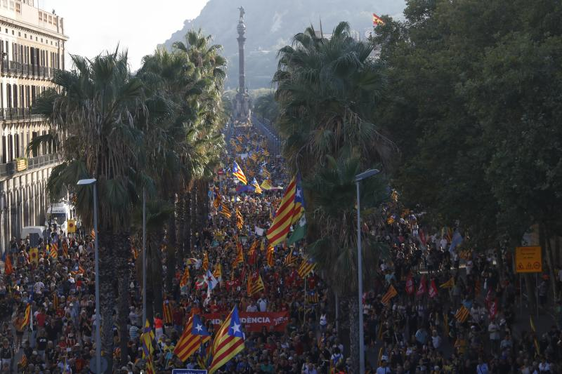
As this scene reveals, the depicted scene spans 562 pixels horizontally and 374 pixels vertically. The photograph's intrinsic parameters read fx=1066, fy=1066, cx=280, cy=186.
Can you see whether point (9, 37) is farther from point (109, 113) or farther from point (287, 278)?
point (109, 113)

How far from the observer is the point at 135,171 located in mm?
27219

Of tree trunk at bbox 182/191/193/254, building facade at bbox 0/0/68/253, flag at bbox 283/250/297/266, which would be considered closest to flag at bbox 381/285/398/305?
flag at bbox 283/250/297/266

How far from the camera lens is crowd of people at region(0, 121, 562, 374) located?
84.3 ft

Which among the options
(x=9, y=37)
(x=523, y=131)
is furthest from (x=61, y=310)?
(x=9, y=37)

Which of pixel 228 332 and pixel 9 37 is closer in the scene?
pixel 228 332

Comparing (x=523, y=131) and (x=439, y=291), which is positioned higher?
(x=523, y=131)

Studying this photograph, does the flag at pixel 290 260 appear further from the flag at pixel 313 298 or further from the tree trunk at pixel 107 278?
the tree trunk at pixel 107 278

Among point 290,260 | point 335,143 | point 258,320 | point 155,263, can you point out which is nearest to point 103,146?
point 335,143

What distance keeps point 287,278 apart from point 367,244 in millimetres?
14256

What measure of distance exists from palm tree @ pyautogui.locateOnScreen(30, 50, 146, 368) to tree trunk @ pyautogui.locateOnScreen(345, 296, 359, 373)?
19.7 feet

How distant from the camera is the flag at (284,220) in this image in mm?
26625

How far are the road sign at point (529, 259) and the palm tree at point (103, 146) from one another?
1010 cm

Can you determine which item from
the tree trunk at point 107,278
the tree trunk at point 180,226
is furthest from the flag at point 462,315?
the tree trunk at point 180,226

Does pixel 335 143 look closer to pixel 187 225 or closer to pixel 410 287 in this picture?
pixel 410 287
